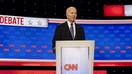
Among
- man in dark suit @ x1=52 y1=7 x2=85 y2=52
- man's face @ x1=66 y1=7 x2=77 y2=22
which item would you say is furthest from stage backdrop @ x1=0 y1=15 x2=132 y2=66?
man's face @ x1=66 y1=7 x2=77 y2=22

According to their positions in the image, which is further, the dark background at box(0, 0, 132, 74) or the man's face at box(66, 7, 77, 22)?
the dark background at box(0, 0, 132, 74)

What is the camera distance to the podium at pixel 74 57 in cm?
254

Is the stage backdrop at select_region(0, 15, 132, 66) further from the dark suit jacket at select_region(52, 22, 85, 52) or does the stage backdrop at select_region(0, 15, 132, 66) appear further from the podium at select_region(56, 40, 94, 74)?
the podium at select_region(56, 40, 94, 74)

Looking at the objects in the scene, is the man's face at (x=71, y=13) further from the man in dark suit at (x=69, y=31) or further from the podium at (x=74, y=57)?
the podium at (x=74, y=57)

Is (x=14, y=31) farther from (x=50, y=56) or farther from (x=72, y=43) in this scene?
(x=72, y=43)

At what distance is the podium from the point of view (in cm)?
254

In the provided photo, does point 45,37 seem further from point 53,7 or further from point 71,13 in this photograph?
point 71,13

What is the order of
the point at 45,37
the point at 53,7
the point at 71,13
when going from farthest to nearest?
1. the point at 53,7
2. the point at 45,37
3. the point at 71,13

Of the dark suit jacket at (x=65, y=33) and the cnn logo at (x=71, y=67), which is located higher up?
the dark suit jacket at (x=65, y=33)

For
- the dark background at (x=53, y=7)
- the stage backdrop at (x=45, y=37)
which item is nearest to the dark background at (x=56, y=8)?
the dark background at (x=53, y=7)

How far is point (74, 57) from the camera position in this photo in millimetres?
2561

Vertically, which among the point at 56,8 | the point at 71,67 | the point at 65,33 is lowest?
the point at 71,67

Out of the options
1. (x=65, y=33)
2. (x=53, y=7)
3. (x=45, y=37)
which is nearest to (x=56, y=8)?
(x=53, y=7)

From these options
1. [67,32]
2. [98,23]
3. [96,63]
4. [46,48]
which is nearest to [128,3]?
[98,23]
